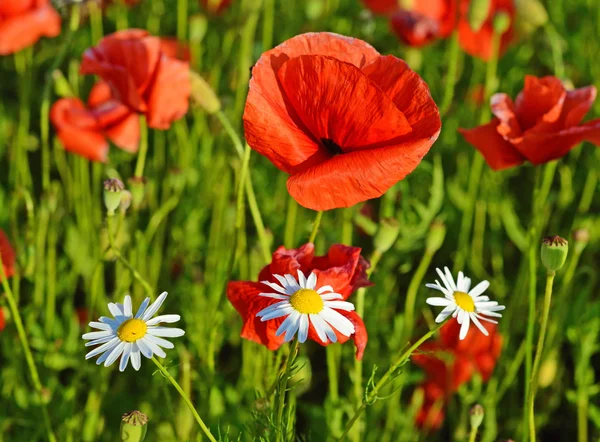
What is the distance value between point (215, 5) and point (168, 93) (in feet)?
2.65

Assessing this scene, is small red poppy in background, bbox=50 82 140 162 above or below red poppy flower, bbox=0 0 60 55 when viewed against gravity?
below

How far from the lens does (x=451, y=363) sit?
1.20m

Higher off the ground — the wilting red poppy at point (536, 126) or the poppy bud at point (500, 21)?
the wilting red poppy at point (536, 126)

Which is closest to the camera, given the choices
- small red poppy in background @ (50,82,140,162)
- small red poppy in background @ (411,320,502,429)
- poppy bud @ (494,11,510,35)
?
small red poppy in background @ (411,320,502,429)

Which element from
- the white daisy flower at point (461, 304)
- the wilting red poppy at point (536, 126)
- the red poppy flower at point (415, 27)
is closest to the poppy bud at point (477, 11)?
the red poppy flower at point (415, 27)

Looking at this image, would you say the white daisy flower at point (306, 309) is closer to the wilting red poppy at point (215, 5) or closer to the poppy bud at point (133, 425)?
the poppy bud at point (133, 425)

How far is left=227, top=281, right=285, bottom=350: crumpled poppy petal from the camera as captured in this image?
0.76 m

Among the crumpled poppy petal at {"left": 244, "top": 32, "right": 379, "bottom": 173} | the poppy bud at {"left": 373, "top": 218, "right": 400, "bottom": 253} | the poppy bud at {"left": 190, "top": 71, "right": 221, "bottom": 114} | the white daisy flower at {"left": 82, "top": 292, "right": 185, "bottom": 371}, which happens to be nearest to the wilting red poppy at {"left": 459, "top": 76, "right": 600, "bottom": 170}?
the poppy bud at {"left": 373, "top": 218, "right": 400, "bottom": 253}

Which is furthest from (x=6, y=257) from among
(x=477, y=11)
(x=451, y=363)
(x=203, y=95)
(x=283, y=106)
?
(x=477, y=11)

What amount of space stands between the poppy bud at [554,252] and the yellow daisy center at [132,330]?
1.28ft

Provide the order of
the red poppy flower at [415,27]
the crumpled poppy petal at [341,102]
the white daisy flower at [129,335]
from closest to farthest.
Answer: the white daisy flower at [129,335], the crumpled poppy petal at [341,102], the red poppy flower at [415,27]

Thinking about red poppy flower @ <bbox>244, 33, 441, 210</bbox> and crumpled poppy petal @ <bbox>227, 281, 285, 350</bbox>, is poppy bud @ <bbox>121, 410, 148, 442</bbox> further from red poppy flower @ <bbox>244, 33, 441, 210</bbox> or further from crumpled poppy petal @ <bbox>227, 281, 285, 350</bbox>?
red poppy flower @ <bbox>244, 33, 441, 210</bbox>

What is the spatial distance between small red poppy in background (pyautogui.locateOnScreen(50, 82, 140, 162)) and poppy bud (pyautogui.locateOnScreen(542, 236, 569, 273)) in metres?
0.79

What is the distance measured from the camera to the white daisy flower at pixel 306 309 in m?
0.68
